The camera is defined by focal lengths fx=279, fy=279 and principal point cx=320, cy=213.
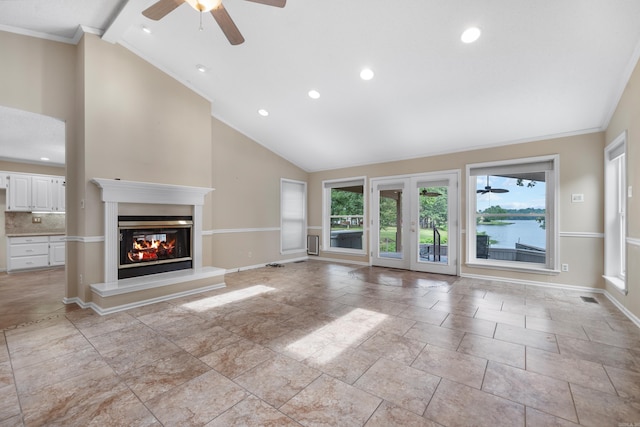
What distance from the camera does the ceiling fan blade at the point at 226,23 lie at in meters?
2.30

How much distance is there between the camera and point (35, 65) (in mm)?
3502

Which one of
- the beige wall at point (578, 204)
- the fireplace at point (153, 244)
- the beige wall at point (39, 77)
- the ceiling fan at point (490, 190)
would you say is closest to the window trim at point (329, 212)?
the ceiling fan at point (490, 190)

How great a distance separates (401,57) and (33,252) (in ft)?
26.5

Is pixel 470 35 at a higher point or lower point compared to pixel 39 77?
higher

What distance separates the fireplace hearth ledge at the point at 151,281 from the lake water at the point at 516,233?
15.8 ft

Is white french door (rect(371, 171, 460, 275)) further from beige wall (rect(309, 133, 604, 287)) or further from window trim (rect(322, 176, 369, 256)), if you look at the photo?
beige wall (rect(309, 133, 604, 287))

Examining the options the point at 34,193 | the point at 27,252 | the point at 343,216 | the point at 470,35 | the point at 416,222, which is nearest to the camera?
the point at 470,35

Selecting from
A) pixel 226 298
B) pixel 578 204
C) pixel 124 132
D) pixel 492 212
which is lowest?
pixel 226 298

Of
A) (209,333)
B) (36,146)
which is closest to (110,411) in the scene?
(209,333)

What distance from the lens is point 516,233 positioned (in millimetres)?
4910

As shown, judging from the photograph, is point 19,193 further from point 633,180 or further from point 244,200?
point 633,180

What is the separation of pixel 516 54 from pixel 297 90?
109 inches

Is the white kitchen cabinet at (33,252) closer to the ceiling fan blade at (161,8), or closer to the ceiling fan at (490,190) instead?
the ceiling fan blade at (161,8)

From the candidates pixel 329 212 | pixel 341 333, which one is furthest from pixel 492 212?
pixel 341 333
